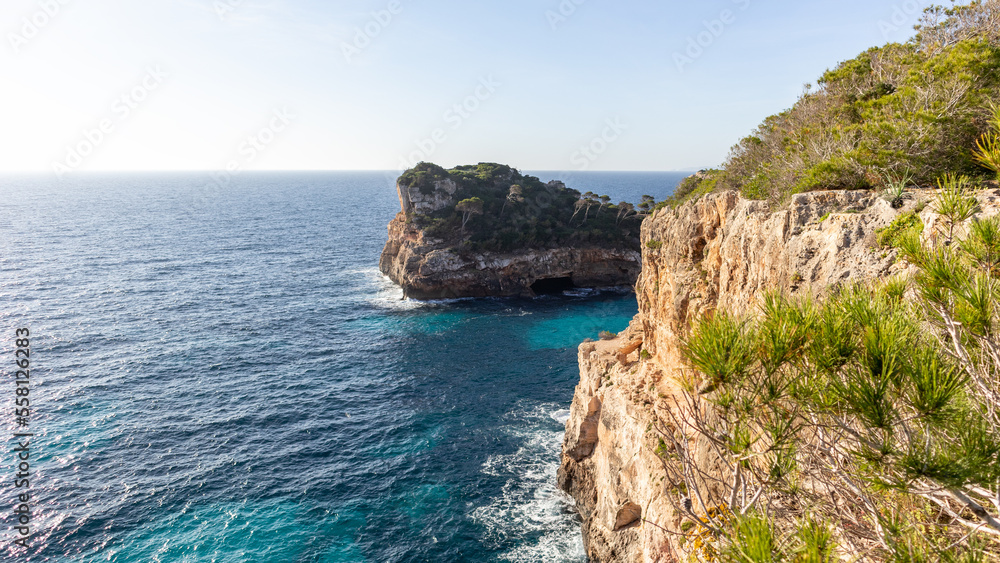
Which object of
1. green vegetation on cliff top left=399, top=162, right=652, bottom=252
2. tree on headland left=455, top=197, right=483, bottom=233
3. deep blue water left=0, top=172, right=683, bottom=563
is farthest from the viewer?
tree on headland left=455, top=197, right=483, bottom=233

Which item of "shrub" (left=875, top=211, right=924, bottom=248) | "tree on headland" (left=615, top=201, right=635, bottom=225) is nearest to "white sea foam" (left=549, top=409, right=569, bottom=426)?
"shrub" (left=875, top=211, right=924, bottom=248)

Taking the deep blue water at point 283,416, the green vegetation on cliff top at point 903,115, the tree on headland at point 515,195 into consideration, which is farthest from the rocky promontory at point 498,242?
the green vegetation on cliff top at point 903,115

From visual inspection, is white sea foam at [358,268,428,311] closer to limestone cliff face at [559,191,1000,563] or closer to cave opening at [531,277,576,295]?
cave opening at [531,277,576,295]

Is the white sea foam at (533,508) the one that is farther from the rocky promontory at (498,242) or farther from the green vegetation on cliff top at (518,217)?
the green vegetation on cliff top at (518,217)

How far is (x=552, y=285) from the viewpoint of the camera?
7875 centimetres

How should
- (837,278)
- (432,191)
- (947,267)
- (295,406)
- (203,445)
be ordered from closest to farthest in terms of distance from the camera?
(947,267) → (837,278) → (203,445) → (295,406) → (432,191)

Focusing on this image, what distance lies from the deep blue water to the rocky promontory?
502 centimetres

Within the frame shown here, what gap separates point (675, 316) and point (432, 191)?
62.4m

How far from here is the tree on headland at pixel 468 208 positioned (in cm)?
7944

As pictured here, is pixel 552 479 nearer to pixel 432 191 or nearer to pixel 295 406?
pixel 295 406

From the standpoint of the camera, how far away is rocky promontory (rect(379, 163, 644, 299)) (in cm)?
7281

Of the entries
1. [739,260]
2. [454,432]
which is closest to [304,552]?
[454,432]

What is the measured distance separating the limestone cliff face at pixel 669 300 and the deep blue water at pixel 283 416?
395 cm

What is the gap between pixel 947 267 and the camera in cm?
827
